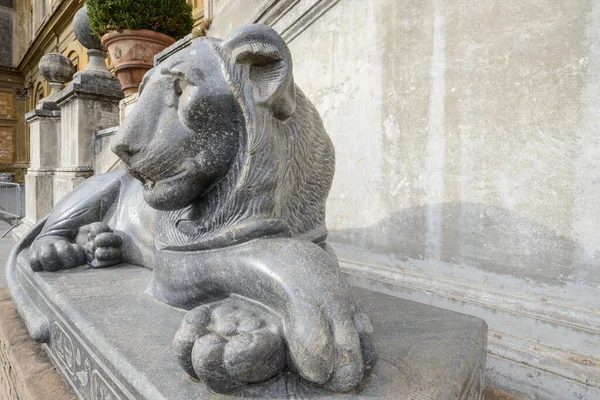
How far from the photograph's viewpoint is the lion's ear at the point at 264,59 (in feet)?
3.20

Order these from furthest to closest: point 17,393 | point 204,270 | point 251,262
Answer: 1. point 17,393
2. point 204,270
3. point 251,262

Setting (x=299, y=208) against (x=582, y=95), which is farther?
(x=582, y=95)

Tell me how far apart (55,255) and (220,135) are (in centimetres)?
105

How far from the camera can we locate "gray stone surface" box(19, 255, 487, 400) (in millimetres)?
835

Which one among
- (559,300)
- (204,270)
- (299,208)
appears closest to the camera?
(204,270)

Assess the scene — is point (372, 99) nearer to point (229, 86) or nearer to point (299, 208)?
point (299, 208)

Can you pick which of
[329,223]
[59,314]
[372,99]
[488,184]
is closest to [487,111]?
[488,184]

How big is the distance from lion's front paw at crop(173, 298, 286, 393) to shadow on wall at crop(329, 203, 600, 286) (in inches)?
57.3

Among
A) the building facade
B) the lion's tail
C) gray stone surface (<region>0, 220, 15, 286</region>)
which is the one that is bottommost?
gray stone surface (<region>0, 220, 15, 286</region>)

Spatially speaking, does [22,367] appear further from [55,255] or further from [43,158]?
[43,158]

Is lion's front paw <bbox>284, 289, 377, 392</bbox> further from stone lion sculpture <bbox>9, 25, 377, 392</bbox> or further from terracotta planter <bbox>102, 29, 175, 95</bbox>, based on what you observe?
terracotta planter <bbox>102, 29, 175, 95</bbox>

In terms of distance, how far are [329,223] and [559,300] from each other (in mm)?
1360

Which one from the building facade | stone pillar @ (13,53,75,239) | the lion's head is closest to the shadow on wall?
the lion's head

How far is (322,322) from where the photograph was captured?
776 mm
